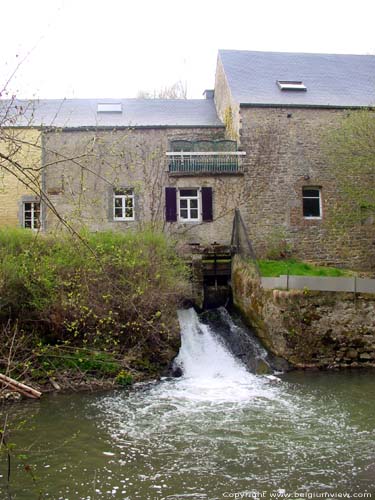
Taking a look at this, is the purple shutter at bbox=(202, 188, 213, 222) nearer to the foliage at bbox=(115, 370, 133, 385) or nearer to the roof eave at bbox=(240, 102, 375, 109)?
the roof eave at bbox=(240, 102, 375, 109)

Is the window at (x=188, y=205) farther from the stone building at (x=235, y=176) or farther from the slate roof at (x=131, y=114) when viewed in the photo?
the slate roof at (x=131, y=114)

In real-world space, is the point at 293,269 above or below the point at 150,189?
below

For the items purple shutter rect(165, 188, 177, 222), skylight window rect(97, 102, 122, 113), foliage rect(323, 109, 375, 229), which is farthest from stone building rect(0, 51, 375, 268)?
skylight window rect(97, 102, 122, 113)

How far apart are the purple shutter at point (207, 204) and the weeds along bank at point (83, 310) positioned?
20.5ft

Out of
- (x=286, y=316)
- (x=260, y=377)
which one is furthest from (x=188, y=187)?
(x=260, y=377)

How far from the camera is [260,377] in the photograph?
12625 mm

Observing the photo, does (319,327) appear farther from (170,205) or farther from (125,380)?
(170,205)

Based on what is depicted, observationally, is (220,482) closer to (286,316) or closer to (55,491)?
(55,491)

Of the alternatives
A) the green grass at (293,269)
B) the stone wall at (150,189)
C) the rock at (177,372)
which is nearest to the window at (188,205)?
the stone wall at (150,189)

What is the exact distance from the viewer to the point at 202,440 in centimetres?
810

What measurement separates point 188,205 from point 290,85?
685 centimetres

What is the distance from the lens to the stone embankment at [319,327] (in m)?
13.6

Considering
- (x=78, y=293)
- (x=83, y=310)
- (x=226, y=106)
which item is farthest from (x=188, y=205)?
(x=83, y=310)

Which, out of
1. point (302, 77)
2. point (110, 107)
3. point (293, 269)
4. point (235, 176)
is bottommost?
point (293, 269)
